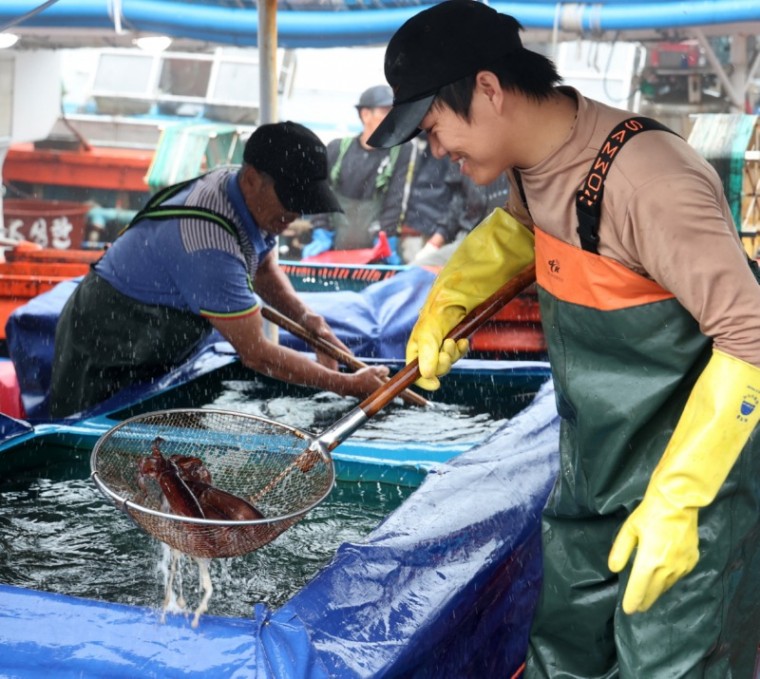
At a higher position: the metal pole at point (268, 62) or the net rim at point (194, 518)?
the metal pole at point (268, 62)

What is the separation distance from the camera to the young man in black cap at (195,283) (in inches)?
143

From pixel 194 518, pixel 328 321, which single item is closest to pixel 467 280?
pixel 194 518

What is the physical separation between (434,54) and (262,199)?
5.88 feet

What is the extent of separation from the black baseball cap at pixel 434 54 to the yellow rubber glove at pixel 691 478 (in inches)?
28.3

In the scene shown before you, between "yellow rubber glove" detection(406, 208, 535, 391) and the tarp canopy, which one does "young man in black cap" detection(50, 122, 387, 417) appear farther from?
the tarp canopy

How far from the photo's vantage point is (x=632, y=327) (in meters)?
2.06

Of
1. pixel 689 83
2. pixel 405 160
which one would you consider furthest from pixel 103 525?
pixel 689 83

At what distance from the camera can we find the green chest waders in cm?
202

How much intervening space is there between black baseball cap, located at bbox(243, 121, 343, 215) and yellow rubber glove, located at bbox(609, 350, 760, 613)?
205 centimetres

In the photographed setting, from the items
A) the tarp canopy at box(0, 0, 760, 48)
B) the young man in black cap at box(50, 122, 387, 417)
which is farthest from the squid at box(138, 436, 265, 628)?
the tarp canopy at box(0, 0, 760, 48)

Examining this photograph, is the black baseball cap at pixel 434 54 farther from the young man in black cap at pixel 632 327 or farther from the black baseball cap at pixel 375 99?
the black baseball cap at pixel 375 99

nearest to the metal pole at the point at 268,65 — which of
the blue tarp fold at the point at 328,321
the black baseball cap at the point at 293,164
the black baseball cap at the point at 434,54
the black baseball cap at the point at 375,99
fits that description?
the blue tarp fold at the point at 328,321

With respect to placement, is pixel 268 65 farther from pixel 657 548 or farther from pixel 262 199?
pixel 657 548

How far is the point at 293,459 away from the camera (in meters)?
A: 2.66
